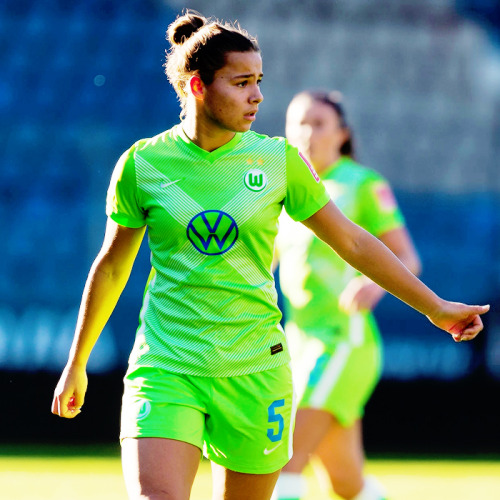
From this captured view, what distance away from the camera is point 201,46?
3.57m

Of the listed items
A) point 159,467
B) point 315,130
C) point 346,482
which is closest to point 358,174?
point 315,130

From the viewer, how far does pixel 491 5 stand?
10.6m

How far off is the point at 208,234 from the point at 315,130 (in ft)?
6.77

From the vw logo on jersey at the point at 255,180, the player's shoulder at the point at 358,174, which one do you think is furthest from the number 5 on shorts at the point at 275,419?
Answer: the player's shoulder at the point at 358,174

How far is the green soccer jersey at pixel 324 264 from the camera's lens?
5.11m

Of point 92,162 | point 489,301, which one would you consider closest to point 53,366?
point 92,162

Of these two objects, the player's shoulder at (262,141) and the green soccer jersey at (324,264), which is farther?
the green soccer jersey at (324,264)

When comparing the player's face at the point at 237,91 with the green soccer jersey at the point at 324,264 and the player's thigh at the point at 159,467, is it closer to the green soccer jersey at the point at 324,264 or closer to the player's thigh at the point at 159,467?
the player's thigh at the point at 159,467

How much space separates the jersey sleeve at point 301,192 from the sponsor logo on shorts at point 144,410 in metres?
0.77

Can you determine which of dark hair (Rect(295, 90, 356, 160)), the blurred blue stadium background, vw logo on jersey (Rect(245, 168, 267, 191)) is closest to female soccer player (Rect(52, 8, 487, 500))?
vw logo on jersey (Rect(245, 168, 267, 191))

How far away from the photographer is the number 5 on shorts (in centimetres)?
353

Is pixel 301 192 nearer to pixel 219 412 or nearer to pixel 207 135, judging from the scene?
pixel 207 135

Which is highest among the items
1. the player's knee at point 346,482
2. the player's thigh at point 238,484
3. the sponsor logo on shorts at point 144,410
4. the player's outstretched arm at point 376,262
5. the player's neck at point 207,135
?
the player's neck at point 207,135

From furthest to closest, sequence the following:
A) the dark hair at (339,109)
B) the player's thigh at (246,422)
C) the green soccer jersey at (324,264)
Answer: the dark hair at (339,109) → the green soccer jersey at (324,264) → the player's thigh at (246,422)
